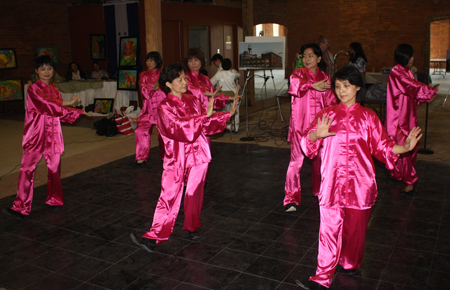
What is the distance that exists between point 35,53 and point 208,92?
8613 millimetres

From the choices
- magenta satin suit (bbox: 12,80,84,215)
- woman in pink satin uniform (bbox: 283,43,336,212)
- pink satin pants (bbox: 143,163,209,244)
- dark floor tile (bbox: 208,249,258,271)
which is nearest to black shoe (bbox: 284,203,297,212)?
woman in pink satin uniform (bbox: 283,43,336,212)

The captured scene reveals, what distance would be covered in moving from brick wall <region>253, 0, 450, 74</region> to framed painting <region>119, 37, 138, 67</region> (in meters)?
6.42

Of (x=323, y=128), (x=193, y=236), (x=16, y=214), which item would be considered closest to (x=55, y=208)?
(x=16, y=214)

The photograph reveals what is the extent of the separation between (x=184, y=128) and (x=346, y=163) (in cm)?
118

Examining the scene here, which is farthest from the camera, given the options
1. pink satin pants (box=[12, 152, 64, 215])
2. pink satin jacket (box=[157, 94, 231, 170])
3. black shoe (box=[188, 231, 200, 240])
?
pink satin pants (box=[12, 152, 64, 215])

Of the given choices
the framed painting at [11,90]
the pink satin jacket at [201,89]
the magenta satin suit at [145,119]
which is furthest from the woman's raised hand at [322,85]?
the framed painting at [11,90]

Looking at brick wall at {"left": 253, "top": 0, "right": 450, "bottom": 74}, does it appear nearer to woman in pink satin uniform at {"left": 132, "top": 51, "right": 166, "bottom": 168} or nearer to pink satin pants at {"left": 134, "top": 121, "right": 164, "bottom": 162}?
woman in pink satin uniform at {"left": 132, "top": 51, "right": 166, "bottom": 168}

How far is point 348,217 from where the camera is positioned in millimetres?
2832

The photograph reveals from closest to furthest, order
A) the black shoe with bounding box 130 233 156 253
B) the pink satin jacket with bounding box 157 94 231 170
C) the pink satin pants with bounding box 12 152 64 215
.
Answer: the pink satin jacket with bounding box 157 94 231 170
the black shoe with bounding box 130 233 156 253
the pink satin pants with bounding box 12 152 64 215

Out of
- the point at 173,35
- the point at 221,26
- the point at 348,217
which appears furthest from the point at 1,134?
the point at 348,217

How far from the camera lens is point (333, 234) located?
2.75m

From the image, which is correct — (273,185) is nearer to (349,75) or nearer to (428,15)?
(349,75)

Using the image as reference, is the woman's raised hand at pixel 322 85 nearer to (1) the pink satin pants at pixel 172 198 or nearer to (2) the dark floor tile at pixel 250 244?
(1) the pink satin pants at pixel 172 198

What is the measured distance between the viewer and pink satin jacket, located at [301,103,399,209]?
2.70 metres
